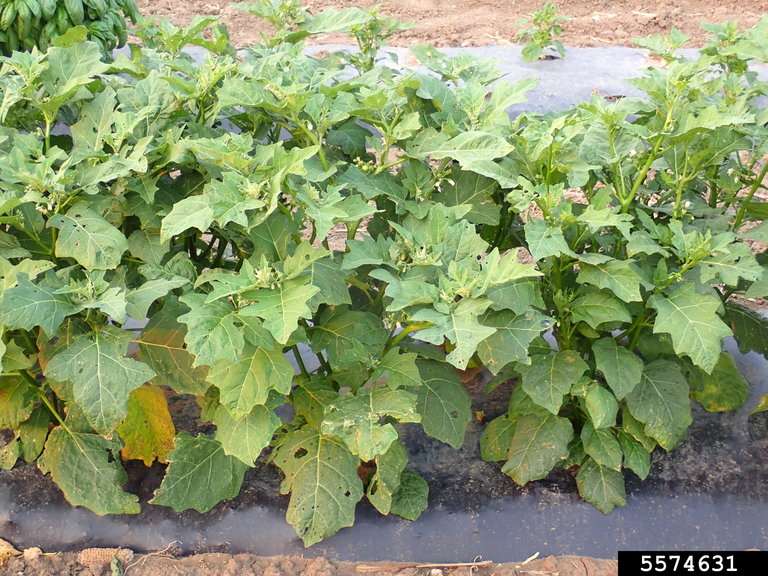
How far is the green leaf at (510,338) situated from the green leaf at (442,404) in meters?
0.30

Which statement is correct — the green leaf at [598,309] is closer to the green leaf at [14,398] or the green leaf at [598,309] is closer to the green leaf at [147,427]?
the green leaf at [147,427]

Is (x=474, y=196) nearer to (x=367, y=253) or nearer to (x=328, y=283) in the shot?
(x=367, y=253)

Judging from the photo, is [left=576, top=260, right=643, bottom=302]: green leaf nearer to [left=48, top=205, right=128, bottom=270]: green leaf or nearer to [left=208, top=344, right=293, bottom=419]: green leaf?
[left=208, top=344, right=293, bottom=419]: green leaf

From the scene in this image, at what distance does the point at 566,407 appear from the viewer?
272 cm

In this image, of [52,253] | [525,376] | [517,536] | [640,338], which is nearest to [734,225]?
[640,338]

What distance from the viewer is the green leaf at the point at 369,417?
2141mm

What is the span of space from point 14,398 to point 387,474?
120cm

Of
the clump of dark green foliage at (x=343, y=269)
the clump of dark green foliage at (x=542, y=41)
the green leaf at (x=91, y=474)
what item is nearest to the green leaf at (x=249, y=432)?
the clump of dark green foliage at (x=343, y=269)

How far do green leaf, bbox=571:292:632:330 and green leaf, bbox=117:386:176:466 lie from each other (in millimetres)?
1356

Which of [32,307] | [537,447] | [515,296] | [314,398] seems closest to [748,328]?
[537,447]

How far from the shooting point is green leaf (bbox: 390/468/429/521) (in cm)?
251

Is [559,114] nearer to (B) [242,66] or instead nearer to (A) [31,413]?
(B) [242,66]

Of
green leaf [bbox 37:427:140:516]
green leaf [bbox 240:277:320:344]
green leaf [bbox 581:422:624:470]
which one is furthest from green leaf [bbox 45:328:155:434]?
green leaf [bbox 581:422:624:470]

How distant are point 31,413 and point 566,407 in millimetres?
1825
